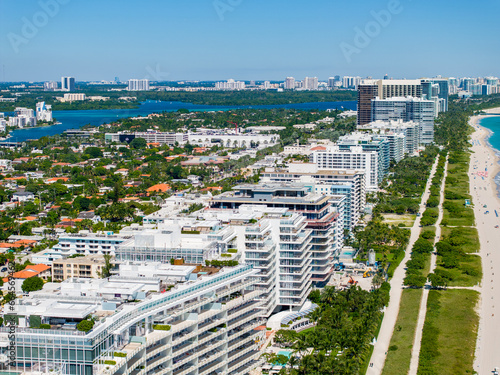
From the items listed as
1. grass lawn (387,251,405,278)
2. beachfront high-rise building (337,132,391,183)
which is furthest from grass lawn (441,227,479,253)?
beachfront high-rise building (337,132,391,183)

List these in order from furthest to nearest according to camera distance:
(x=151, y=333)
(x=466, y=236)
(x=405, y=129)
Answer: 1. (x=405, y=129)
2. (x=466, y=236)
3. (x=151, y=333)

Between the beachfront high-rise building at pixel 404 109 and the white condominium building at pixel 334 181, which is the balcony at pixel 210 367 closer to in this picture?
the white condominium building at pixel 334 181

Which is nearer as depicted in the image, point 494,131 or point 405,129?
point 405,129

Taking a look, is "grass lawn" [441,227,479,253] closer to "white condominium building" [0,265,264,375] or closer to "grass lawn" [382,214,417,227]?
"grass lawn" [382,214,417,227]

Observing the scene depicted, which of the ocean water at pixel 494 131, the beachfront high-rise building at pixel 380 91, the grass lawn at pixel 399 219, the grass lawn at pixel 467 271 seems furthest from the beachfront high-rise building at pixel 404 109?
the grass lawn at pixel 467 271

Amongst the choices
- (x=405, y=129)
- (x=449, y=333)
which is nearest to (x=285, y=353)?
(x=449, y=333)

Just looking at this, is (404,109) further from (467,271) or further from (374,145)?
(467,271)

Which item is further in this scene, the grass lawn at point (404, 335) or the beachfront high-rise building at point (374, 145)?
the beachfront high-rise building at point (374, 145)
